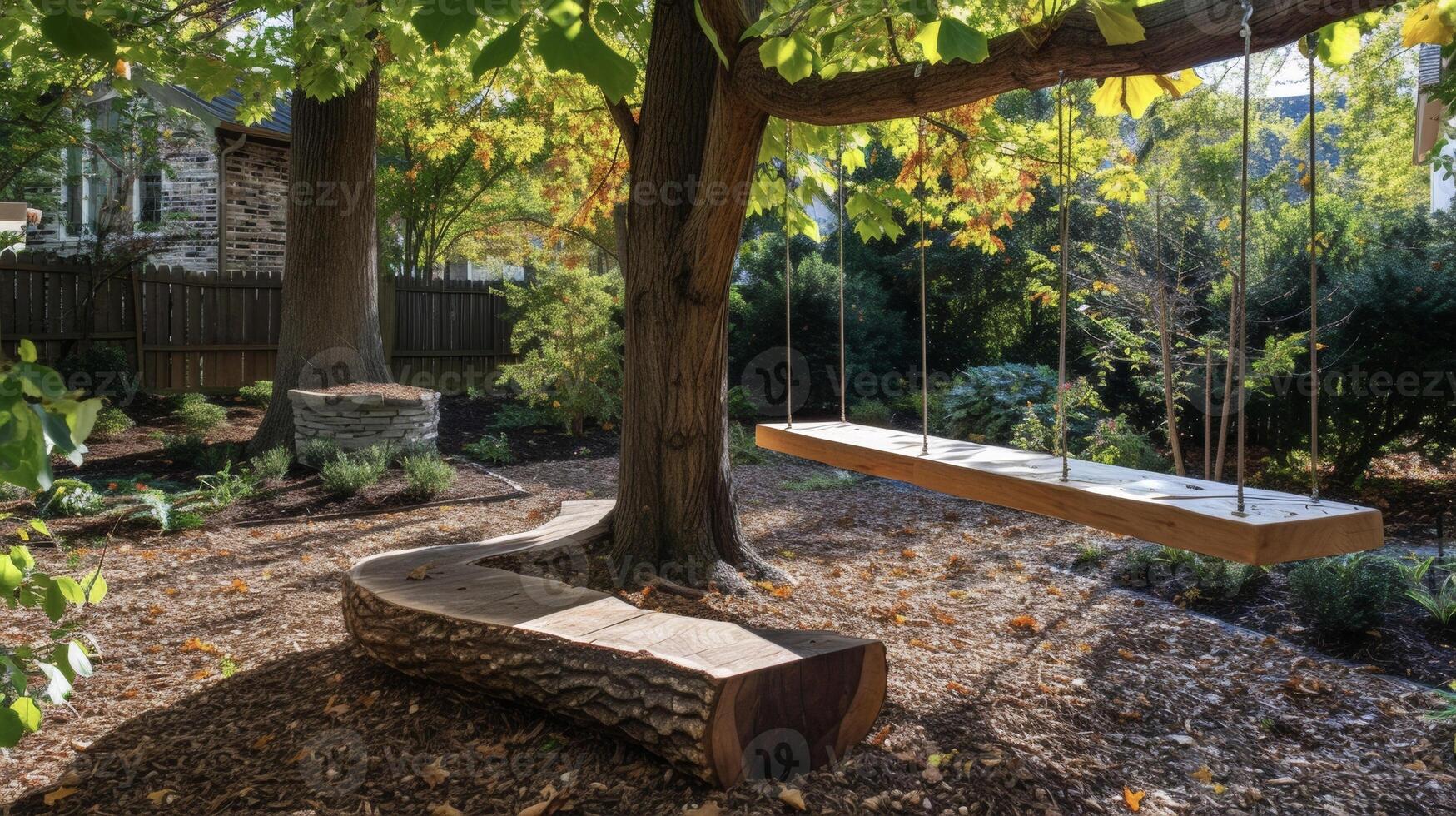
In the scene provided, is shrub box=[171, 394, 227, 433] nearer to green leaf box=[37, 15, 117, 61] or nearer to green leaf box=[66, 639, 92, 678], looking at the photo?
green leaf box=[66, 639, 92, 678]

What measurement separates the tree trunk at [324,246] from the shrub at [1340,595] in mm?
7647

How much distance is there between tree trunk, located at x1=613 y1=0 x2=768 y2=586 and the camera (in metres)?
4.51

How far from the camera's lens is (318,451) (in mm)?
8031

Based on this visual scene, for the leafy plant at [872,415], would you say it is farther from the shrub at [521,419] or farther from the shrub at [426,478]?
the shrub at [426,478]

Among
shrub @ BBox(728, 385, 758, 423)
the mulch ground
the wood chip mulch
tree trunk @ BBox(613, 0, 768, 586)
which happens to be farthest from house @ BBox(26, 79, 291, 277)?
tree trunk @ BBox(613, 0, 768, 586)

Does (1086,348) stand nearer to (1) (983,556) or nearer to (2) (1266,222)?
(2) (1266,222)

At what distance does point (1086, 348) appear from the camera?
10.0m

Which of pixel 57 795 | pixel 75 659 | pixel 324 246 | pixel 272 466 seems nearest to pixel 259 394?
pixel 324 246

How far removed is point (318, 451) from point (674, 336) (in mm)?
4778

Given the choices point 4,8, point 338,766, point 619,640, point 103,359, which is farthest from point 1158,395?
point 103,359

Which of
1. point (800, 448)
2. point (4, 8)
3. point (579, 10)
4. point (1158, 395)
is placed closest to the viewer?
point (579, 10)

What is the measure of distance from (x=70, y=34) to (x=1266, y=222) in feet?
35.4

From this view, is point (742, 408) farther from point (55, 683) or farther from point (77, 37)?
point (77, 37)

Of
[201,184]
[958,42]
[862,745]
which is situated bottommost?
[862,745]
